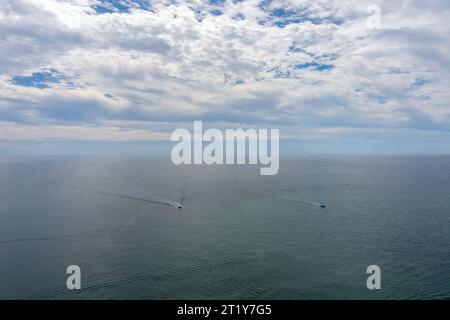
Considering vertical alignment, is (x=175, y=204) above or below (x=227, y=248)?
above

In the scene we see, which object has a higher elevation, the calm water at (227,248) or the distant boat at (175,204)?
the distant boat at (175,204)

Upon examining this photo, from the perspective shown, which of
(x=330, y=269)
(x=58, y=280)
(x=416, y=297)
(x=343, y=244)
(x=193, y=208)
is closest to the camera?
(x=416, y=297)

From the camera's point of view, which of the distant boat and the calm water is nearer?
the calm water

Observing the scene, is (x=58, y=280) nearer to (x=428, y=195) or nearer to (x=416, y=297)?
(x=416, y=297)

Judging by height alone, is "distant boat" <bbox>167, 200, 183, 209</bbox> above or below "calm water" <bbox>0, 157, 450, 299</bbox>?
above

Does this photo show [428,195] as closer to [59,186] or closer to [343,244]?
[343,244]

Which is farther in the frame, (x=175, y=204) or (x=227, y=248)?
(x=175, y=204)

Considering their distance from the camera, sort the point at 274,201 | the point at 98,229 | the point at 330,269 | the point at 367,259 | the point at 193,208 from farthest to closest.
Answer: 1. the point at 274,201
2. the point at 193,208
3. the point at 98,229
4. the point at 367,259
5. the point at 330,269

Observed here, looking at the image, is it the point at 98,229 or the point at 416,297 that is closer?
the point at 416,297

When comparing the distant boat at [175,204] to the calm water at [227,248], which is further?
the distant boat at [175,204]
